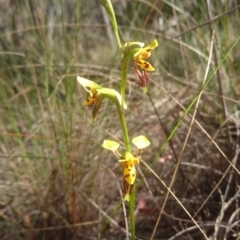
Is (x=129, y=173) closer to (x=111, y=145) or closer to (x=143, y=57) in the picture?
(x=111, y=145)

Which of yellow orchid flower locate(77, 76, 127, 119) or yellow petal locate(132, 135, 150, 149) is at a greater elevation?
yellow orchid flower locate(77, 76, 127, 119)

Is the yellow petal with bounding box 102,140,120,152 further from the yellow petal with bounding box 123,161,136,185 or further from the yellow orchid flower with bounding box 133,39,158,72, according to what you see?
the yellow orchid flower with bounding box 133,39,158,72

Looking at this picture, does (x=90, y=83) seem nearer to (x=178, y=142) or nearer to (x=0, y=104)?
(x=178, y=142)

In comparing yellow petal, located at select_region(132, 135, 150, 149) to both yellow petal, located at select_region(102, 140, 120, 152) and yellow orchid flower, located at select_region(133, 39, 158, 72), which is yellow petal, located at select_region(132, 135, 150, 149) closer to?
yellow petal, located at select_region(102, 140, 120, 152)

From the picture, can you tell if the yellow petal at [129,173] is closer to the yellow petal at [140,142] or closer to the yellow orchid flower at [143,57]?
the yellow petal at [140,142]

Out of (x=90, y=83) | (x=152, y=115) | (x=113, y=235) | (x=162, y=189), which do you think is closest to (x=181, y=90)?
(x=152, y=115)

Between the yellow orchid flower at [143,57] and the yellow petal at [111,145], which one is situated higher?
the yellow orchid flower at [143,57]

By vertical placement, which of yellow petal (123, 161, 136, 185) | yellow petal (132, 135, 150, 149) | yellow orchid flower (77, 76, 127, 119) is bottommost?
yellow petal (123, 161, 136, 185)

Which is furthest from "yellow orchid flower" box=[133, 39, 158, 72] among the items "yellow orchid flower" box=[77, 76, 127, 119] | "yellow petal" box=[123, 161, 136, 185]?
"yellow petal" box=[123, 161, 136, 185]

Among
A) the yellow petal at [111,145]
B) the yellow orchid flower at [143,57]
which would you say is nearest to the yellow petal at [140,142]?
the yellow petal at [111,145]

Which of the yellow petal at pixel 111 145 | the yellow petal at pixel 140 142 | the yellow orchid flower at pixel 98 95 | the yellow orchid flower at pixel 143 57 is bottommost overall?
the yellow petal at pixel 140 142

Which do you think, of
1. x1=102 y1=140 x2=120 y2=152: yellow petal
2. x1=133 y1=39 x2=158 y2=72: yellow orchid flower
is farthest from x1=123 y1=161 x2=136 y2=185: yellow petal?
x1=133 y1=39 x2=158 y2=72: yellow orchid flower
